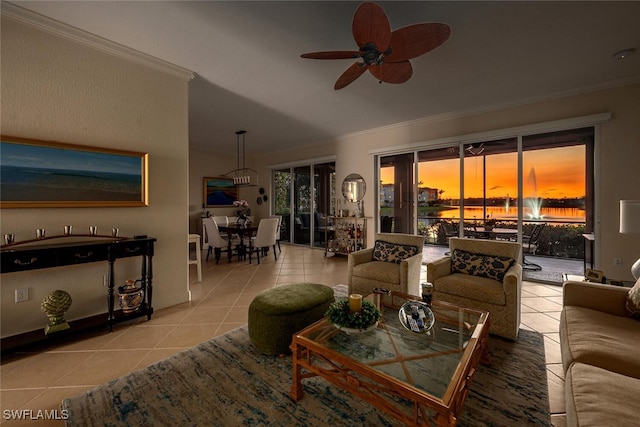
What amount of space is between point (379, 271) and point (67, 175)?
3224 millimetres

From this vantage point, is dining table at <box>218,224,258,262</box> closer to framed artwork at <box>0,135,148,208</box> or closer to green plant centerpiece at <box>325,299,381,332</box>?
framed artwork at <box>0,135,148,208</box>

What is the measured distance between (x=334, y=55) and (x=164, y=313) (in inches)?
122

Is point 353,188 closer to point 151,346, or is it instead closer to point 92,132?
point 92,132

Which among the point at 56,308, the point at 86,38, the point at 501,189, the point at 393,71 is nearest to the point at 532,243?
the point at 501,189

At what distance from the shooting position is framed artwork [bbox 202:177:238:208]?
23.7 feet

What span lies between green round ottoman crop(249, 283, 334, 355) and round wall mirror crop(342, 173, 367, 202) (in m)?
3.89

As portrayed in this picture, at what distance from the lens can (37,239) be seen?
2.04 meters

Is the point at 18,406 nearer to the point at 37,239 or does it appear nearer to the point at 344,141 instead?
the point at 37,239

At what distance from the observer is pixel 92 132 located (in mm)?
2395

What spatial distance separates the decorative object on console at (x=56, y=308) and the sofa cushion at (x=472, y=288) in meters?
3.38

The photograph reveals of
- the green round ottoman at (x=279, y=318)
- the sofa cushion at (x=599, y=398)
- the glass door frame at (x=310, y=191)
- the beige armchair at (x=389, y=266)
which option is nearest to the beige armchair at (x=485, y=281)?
the beige armchair at (x=389, y=266)

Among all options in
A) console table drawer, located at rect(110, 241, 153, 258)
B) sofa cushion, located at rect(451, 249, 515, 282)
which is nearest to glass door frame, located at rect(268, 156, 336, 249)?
sofa cushion, located at rect(451, 249, 515, 282)

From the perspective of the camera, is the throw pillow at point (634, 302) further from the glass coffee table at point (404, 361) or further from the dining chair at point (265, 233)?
the dining chair at point (265, 233)

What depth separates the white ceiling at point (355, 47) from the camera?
6.64ft
